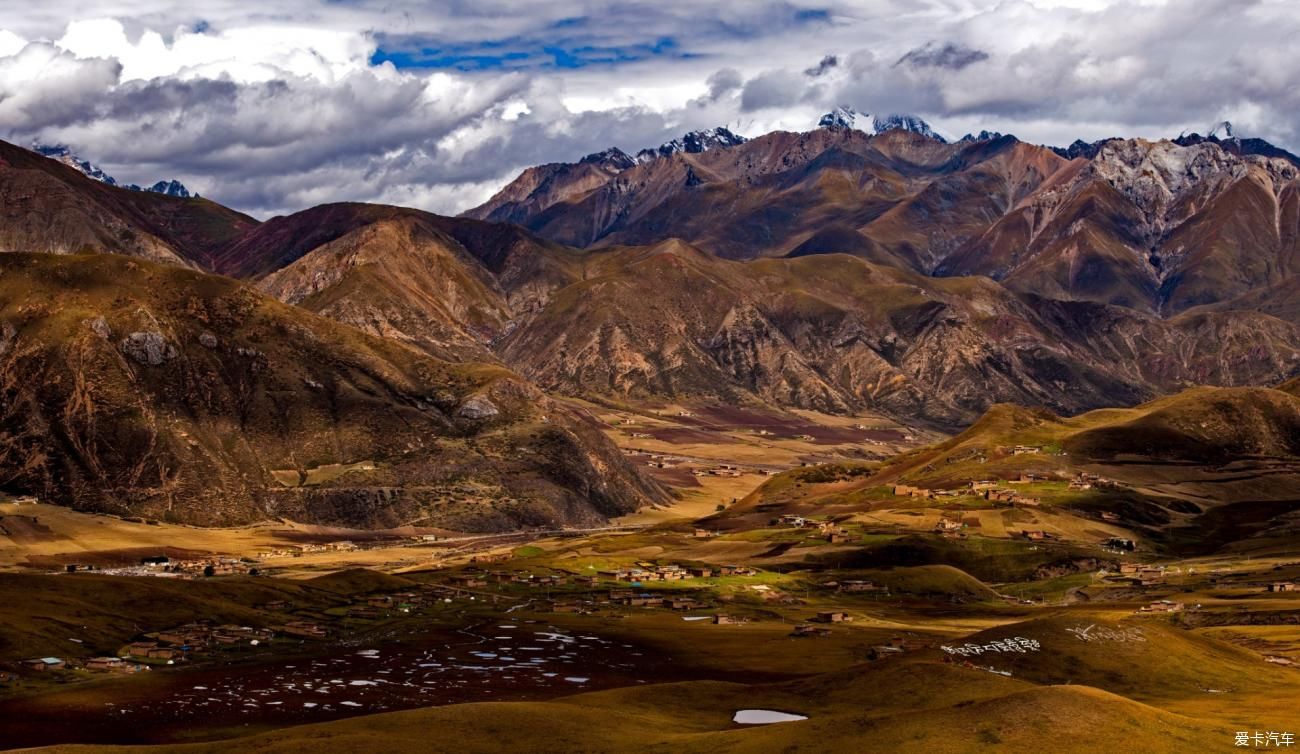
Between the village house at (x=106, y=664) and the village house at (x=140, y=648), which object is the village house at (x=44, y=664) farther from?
the village house at (x=140, y=648)

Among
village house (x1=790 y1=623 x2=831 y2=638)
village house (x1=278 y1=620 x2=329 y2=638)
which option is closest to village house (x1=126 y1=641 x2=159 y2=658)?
village house (x1=278 y1=620 x2=329 y2=638)

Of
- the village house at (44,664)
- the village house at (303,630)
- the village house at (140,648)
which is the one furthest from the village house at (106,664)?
the village house at (303,630)

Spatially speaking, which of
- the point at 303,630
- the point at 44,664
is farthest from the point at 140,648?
the point at 303,630

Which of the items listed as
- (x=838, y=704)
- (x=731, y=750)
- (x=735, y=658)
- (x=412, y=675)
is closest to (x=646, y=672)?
(x=735, y=658)

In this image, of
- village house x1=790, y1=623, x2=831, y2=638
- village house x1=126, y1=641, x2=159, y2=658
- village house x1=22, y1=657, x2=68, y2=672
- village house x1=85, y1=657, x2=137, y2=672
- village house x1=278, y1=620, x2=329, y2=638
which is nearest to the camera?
village house x1=22, y1=657, x2=68, y2=672

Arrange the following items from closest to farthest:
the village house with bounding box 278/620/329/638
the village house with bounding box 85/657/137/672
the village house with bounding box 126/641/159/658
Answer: the village house with bounding box 85/657/137/672 < the village house with bounding box 126/641/159/658 < the village house with bounding box 278/620/329/638

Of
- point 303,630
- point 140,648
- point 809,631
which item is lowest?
point 809,631

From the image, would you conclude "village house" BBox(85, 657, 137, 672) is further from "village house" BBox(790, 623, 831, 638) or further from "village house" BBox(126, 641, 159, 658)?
"village house" BBox(790, 623, 831, 638)

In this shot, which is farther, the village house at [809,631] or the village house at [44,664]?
the village house at [809,631]

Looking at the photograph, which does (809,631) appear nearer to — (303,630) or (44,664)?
(303,630)

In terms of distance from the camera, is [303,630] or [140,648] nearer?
[140,648]

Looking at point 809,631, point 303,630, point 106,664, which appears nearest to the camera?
point 106,664

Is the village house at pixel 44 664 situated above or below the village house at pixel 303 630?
above
